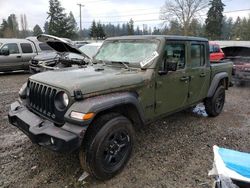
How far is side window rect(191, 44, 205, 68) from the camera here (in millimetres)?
4606

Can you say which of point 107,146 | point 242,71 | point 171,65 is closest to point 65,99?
point 107,146

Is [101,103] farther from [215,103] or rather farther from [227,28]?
[227,28]

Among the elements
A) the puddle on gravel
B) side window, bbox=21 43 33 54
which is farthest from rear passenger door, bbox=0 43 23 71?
the puddle on gravel

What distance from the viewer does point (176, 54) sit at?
423 centimetres

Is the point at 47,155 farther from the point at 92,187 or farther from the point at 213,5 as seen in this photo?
the point at 213,5

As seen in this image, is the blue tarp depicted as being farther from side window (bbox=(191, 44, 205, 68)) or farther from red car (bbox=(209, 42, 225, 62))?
red car (bbox=(209, 42, 225, 62))

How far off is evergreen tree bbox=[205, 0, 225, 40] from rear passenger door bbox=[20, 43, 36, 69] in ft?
152

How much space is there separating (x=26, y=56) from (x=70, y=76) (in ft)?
31.9

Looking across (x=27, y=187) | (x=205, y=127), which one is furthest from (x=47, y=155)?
(x=205, y=127)

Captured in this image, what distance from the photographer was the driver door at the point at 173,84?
151 inches

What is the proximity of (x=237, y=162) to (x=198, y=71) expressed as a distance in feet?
9.48

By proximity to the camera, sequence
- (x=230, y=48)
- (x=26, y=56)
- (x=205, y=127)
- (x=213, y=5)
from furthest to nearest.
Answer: (x=213, y=5) → (x=26, y=56) → (x=230, y=48) → (x=205, y=127)

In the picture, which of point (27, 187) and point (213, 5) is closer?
point (27, 187)

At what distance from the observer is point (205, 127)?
5133 millimetres
